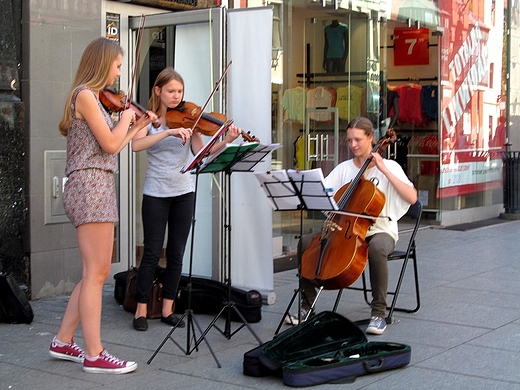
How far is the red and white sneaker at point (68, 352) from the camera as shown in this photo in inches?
202

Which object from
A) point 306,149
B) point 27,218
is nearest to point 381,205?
point 27,218

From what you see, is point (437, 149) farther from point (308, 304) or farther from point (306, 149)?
point (308, 304)

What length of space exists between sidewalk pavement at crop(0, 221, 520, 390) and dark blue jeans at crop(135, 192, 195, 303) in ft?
1.14

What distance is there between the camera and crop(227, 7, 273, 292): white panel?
6.60 meters

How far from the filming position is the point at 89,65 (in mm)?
4918

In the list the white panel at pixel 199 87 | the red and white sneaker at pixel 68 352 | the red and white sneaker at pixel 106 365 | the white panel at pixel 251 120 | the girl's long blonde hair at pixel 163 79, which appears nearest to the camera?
the red and white sneaker at pixel 106 365

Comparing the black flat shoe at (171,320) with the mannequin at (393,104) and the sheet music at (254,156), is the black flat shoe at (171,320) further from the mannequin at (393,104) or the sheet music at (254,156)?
the mannequin at (393,104)

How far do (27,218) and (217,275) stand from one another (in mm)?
1545

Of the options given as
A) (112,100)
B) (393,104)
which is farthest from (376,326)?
(393,104)

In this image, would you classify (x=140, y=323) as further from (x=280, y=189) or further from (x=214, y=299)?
(x=280, y=189)

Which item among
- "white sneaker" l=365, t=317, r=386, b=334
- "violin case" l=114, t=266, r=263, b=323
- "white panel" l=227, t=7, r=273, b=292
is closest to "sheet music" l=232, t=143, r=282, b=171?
"white panel" l=227, t=7, r=273, b=292

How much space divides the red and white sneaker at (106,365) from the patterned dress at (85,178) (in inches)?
29.9

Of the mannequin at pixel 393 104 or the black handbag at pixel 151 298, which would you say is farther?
the mannequin at pixel 393 104

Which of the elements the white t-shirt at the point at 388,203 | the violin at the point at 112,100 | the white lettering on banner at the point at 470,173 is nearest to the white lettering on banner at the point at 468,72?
the white lettering on banner at the point at 470,173
